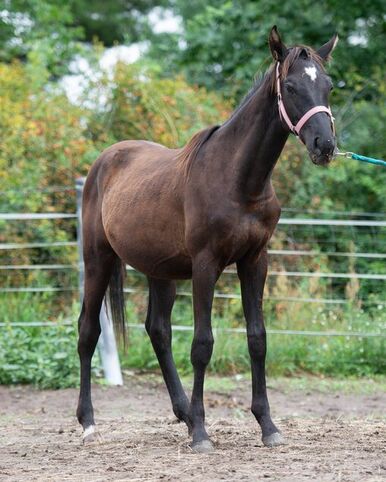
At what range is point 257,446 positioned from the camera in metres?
5.04

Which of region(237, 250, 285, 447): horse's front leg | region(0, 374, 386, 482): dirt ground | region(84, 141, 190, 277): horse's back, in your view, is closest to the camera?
region(0, 374, 386, 482): dirt ground

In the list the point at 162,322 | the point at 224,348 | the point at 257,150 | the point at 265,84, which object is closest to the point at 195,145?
the point at 257,150

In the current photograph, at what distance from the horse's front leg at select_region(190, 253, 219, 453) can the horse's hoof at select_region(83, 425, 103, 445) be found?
78 cm

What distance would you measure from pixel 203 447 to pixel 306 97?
2035mm

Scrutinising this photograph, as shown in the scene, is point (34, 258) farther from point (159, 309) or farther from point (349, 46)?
point (349, 46)

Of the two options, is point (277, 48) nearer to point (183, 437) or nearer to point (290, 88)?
point (290, 88)

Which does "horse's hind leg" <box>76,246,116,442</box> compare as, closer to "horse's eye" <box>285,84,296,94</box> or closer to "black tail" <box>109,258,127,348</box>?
"black tail" <box>109,258,127,348</box>

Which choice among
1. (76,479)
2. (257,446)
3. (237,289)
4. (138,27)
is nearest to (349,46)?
(237,289)

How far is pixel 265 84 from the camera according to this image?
4.97 m

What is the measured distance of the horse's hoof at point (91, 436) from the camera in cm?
552

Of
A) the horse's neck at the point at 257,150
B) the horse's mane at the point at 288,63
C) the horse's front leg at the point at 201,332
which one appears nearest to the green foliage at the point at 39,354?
the horse's front leg at the point at 201,332

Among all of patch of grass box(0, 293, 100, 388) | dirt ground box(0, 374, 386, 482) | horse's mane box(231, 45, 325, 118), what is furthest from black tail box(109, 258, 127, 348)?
horse's mane box(231, 45, 325, 118)

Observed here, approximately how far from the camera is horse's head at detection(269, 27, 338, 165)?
452 centimetres

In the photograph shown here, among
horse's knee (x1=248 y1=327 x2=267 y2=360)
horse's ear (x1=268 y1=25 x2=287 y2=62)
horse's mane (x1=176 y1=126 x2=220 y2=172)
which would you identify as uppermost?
horse's ear (x1=268 y1=25 x2=287 y2=62)
